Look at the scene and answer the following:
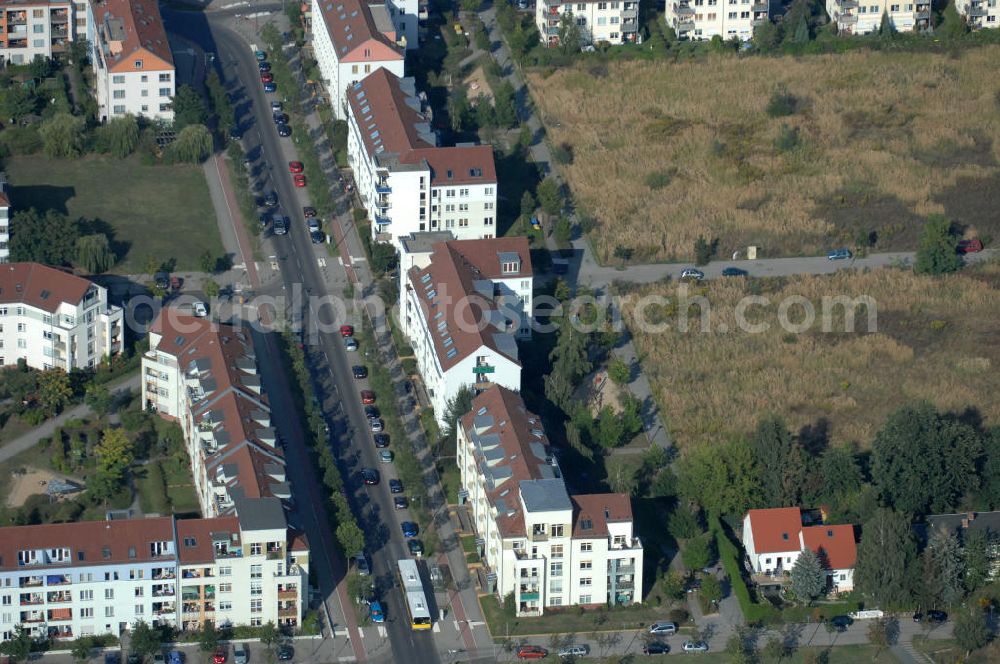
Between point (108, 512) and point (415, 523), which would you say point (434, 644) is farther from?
point (108, 512)

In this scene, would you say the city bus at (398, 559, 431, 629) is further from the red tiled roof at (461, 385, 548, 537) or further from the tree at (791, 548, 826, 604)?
the tree at (791, 548, 826, 604)

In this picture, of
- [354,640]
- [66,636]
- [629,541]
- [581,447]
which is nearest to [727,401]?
[581,447]

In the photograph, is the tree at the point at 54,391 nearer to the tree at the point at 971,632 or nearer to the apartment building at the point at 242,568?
the apartment building at the point at 242,568

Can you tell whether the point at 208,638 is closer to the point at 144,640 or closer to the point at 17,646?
the point at 144,640

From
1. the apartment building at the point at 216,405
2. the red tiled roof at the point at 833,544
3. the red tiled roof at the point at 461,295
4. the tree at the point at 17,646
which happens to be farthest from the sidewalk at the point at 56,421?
the red tiled roof at the point at 833,544

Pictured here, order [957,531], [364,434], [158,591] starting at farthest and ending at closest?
1. [364,434]
2. [957,531]
3. [158,591]

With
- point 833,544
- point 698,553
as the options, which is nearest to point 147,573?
point 698,553
